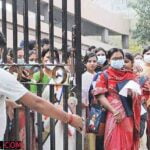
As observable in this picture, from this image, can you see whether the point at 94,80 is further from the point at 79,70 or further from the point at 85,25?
the point at 85,25

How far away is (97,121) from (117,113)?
0.35 metres

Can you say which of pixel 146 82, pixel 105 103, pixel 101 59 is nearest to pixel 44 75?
pixel 105 103

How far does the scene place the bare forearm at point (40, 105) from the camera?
322 cm

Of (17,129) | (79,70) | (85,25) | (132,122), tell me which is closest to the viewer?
(79,70)

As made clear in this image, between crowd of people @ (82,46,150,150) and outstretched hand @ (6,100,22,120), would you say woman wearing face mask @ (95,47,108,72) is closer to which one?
crowd of people @ (82,46,150,150)

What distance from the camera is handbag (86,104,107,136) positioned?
6016 mm

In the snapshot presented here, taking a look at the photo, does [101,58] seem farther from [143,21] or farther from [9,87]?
[143,21]

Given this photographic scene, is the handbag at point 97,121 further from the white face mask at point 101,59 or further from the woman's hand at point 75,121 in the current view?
the woman's hand at point 75,121

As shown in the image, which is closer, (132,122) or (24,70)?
(24,70)

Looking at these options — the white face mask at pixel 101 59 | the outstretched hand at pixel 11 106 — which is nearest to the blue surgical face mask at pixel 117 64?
the white face mask at pixel 101 59

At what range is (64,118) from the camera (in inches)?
132

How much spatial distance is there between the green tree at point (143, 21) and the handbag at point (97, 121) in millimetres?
19519

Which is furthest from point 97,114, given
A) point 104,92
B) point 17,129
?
point 17,129

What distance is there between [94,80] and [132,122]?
707 mm
